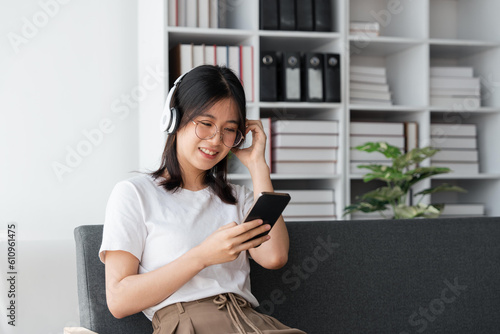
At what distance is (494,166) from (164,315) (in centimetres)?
262

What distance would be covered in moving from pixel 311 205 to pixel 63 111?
4.54ft

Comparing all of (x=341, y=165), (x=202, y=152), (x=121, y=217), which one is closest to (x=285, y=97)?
(x=341, y=165)

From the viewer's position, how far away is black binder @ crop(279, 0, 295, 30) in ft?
9.78

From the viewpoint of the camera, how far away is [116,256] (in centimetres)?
130

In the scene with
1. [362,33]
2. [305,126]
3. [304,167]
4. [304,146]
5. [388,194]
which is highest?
[362,33]

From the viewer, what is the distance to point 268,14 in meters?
2.96

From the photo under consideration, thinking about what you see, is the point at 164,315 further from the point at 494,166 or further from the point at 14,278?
the point at 494,166

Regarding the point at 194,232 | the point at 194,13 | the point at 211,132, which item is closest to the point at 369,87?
the point at 194,13

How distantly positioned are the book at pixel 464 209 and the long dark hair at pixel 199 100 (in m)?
2.09

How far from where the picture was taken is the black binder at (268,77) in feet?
9.64

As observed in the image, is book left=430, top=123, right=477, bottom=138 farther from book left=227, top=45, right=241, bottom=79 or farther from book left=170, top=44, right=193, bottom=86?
book left=170, top=44, right=193, bottom=86

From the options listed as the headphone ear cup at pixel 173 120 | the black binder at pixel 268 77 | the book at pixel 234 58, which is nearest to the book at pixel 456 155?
the black binder at pixel 268 77

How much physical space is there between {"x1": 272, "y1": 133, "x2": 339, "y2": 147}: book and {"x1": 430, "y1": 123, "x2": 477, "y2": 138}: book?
Result: 2.05 ft

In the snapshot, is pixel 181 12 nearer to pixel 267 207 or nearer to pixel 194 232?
pixel 194 232
